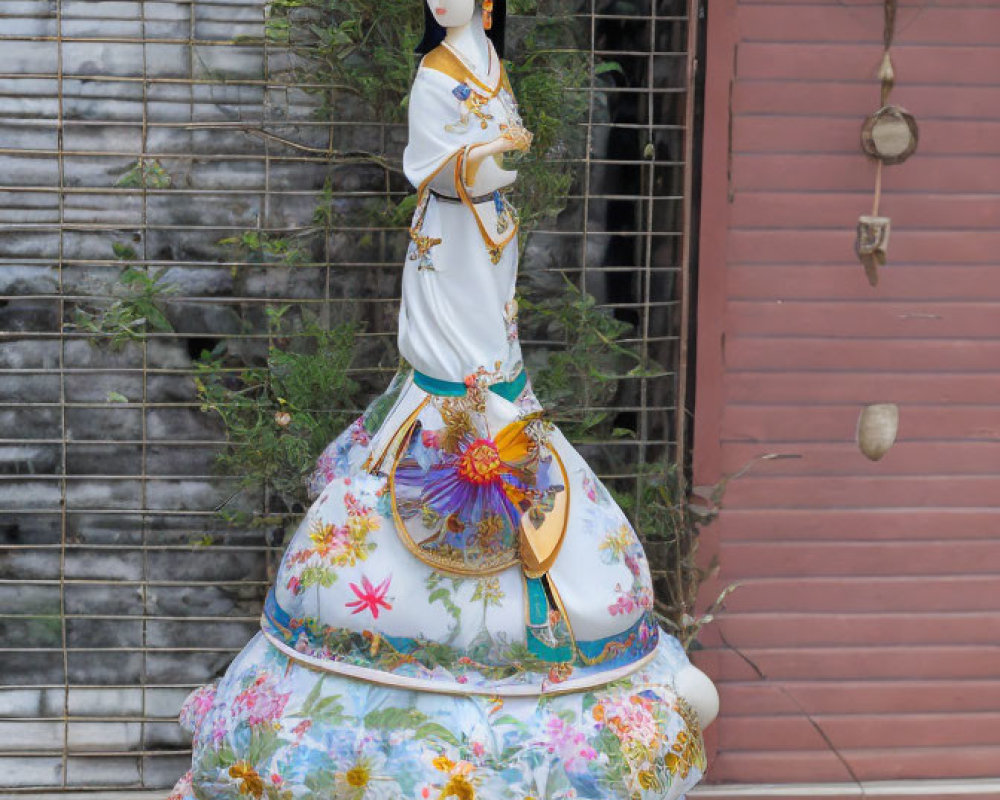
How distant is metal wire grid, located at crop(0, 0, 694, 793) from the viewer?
3852 millimetres

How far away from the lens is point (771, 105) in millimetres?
3906

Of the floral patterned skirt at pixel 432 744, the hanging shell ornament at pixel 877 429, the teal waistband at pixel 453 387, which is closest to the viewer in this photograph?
the floral patterned skirt at pixel 432 744

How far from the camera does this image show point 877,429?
3996 mm

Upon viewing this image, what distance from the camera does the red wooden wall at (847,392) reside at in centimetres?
391

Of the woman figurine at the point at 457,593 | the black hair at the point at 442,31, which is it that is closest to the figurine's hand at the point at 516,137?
the woman figurine at the point at 457,593

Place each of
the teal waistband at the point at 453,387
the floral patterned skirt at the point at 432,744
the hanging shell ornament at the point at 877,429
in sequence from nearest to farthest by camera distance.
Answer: the floral patterned skirt at the point at 432,744 → the teal waistband at the point at 453,387 → the hanging shell ornament at the point at 877,429

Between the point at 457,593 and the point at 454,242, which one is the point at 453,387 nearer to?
the point at 454,242

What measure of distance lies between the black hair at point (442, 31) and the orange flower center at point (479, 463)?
0.84 m

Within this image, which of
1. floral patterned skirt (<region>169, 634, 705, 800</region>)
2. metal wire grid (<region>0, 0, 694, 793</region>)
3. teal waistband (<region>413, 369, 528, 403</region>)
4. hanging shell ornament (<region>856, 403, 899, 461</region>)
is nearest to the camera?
floral patterned skirt (<region>169, 634, 705, 800</region>)

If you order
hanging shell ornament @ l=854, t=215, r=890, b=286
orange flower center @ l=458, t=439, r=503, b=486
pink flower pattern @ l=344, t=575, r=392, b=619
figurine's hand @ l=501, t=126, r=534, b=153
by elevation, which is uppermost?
figurine's hand @ l=501, t=126, r=534, b=153

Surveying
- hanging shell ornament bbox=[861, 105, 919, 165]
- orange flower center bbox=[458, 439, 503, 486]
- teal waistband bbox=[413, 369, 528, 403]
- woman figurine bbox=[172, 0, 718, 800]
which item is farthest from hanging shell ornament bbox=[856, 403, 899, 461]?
orange flower center bbox=[458, 439, 503, 486]

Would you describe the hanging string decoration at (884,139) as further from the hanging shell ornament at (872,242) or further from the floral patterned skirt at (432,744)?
the floral patterned skirt at (432,744)

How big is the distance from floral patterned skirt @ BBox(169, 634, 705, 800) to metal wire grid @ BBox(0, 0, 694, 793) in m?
1.07

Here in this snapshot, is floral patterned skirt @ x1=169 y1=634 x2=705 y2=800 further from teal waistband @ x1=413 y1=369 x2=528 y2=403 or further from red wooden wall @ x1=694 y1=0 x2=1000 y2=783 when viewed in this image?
red wooden wall @ x1=694 y1=0 x2=1000 y2=783
